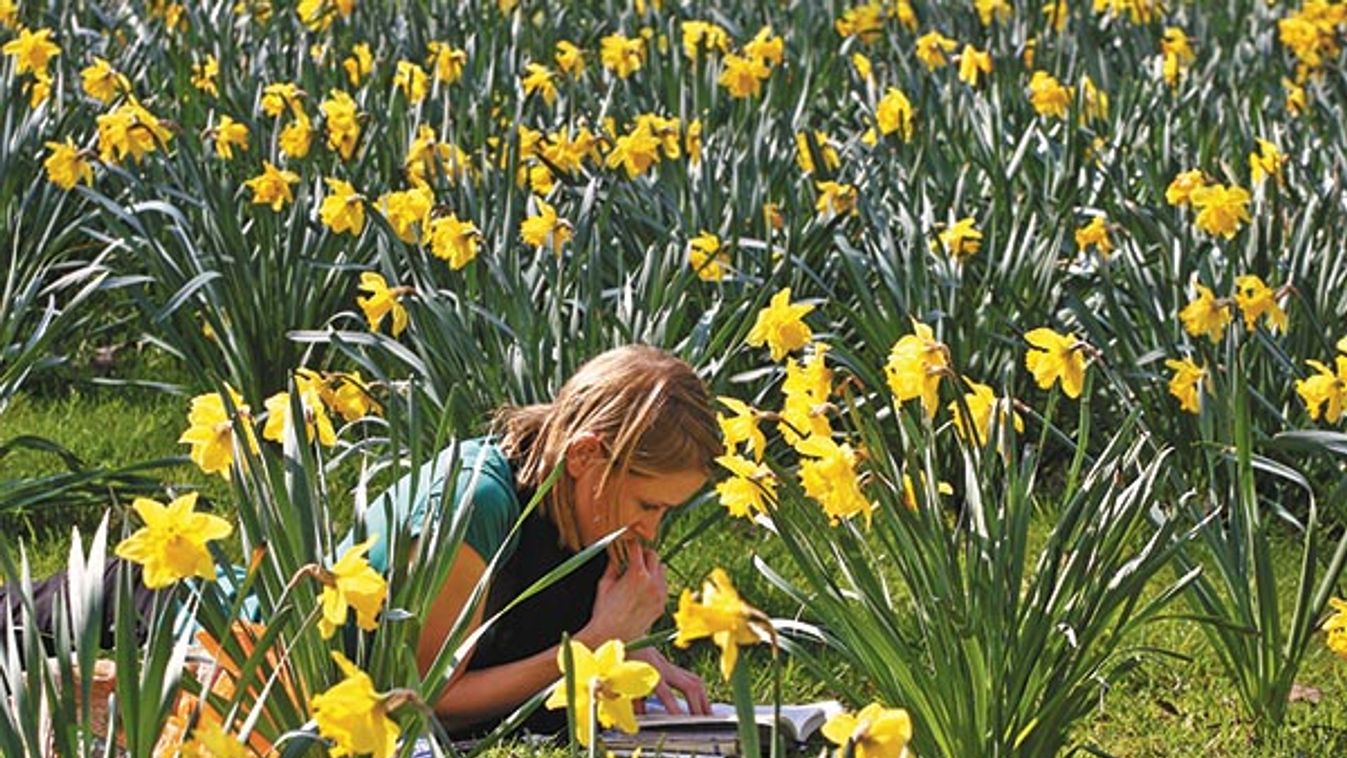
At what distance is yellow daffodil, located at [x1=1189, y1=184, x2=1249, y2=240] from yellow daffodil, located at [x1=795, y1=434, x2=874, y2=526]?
5.40 feet

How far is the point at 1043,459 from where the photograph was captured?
4.77 meters

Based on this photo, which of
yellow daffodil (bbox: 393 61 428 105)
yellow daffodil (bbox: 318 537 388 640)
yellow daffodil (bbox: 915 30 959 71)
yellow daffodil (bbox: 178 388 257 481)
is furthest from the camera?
yellow daffodil (bbox: 915 30 959 71)

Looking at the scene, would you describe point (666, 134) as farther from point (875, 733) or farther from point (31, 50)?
point (875, 733)

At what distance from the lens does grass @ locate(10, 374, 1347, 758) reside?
11.6 ft

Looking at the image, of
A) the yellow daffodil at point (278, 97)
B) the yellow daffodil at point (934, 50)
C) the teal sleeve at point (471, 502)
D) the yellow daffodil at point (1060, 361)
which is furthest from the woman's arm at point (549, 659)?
the yellow daffodil at point (934, 50)

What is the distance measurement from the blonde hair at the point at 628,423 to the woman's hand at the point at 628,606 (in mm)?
82

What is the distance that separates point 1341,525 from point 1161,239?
0.67m

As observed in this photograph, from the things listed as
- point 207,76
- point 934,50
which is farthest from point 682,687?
point 934,50

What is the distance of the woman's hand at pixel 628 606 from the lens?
323 cm

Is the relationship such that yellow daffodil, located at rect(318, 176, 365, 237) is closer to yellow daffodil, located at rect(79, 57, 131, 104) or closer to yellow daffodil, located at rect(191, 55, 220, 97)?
yellow daffodil, located at rect(79, 57, 131, 104)

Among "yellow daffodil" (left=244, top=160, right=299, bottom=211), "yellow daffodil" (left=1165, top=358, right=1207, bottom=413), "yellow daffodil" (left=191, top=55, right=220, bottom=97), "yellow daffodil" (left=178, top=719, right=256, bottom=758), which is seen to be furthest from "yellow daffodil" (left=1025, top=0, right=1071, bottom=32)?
"yellow daffodil" (left=178, top=719, right=256, bottom=758)

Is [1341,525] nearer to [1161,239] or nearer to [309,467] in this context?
[1161,239]

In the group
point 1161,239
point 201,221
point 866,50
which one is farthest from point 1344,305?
point 866,50

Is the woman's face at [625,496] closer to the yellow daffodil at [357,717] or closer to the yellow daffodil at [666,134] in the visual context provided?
the yellow daffodil at [357,717]
